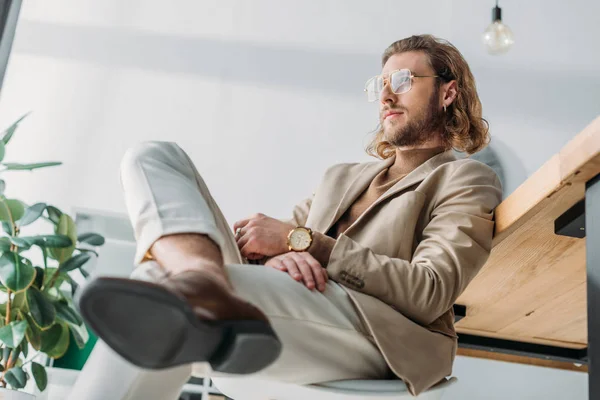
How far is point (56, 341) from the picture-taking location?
2.94 metres

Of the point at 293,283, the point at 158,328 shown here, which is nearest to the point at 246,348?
the point at 158,328

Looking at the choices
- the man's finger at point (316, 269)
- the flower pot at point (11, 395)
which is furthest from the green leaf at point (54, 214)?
the man's finger at point (316, 269)

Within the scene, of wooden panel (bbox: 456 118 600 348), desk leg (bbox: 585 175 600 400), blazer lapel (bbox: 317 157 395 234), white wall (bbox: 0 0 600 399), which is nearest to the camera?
desk leg (bbox: 585 175 600 400)

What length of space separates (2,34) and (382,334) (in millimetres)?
3221

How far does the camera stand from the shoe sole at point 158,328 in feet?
2.60

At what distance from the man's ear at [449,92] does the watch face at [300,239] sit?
781mm

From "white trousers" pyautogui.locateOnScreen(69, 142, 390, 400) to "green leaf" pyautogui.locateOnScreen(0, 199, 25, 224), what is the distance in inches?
77.7

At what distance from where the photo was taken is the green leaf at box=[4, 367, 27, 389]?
274cm

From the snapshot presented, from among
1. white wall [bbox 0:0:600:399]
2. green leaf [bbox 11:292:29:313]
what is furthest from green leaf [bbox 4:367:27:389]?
white wall [bbox 0:0:600:399]

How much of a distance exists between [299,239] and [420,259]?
0.24 m

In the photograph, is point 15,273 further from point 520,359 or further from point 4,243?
point 520,359

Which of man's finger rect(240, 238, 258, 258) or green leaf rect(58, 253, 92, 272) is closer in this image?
man's finger rect(240, 238, 258, 258)

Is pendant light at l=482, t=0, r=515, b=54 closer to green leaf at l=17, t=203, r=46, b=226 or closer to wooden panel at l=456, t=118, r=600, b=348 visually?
wooden panel at l=456, t=118, r=600, b=348

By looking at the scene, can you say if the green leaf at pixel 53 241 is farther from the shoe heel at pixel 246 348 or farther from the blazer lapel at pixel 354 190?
the shoe heel at pixel 246 348
